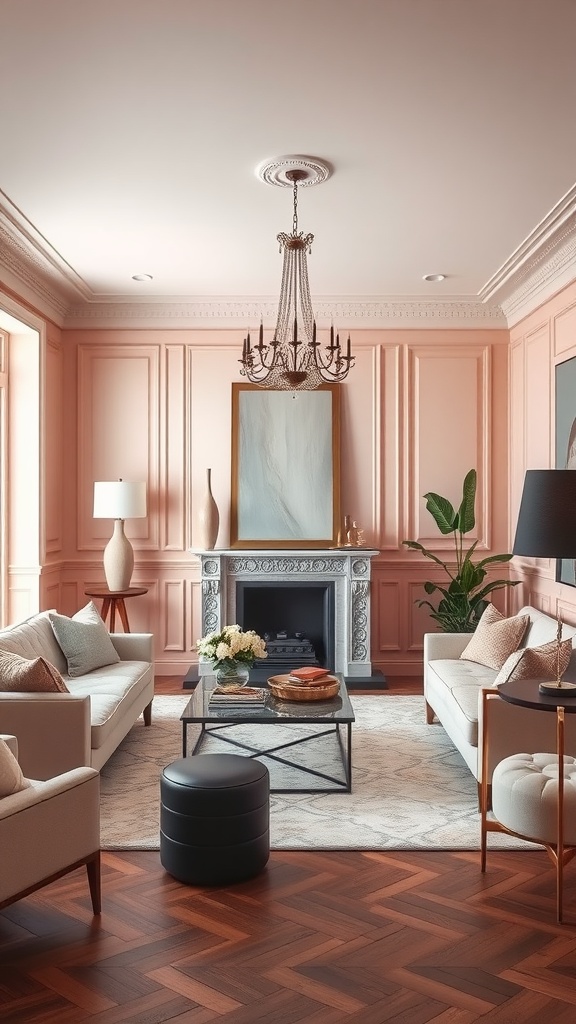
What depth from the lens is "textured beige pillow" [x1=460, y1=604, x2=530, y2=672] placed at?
17.0 ft

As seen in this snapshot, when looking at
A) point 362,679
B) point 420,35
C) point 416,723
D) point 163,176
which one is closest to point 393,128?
point 420,35

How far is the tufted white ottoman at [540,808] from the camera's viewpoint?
294cm

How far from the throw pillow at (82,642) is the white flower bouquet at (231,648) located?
34.1 inches

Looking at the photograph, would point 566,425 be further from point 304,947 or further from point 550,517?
point 304,947

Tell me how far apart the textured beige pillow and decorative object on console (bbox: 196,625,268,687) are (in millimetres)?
1456

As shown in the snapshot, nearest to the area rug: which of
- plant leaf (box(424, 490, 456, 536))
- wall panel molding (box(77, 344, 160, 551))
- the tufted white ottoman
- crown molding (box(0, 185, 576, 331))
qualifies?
the tufted white ottoman

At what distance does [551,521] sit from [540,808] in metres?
1.01

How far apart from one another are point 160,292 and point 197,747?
3804mm

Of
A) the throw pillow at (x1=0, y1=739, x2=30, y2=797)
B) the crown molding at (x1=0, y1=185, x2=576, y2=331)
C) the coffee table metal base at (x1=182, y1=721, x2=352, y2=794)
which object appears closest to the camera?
the throw pillow at (x1=0, y1=739, x2=30, y2=797)

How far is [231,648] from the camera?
4547 mm

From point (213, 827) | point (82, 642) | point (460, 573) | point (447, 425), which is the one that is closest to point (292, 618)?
point (460, 573)

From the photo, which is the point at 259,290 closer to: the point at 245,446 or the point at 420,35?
the point at 245,446

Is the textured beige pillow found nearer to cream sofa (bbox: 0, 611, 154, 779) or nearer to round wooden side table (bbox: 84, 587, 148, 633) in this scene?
cream sofa (bbox: 0, 611, 154, 779)

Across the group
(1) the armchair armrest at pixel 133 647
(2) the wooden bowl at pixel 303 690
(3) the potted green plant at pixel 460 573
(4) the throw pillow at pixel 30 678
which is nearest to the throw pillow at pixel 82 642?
(1) the armchair armrest at pixel 133 647
